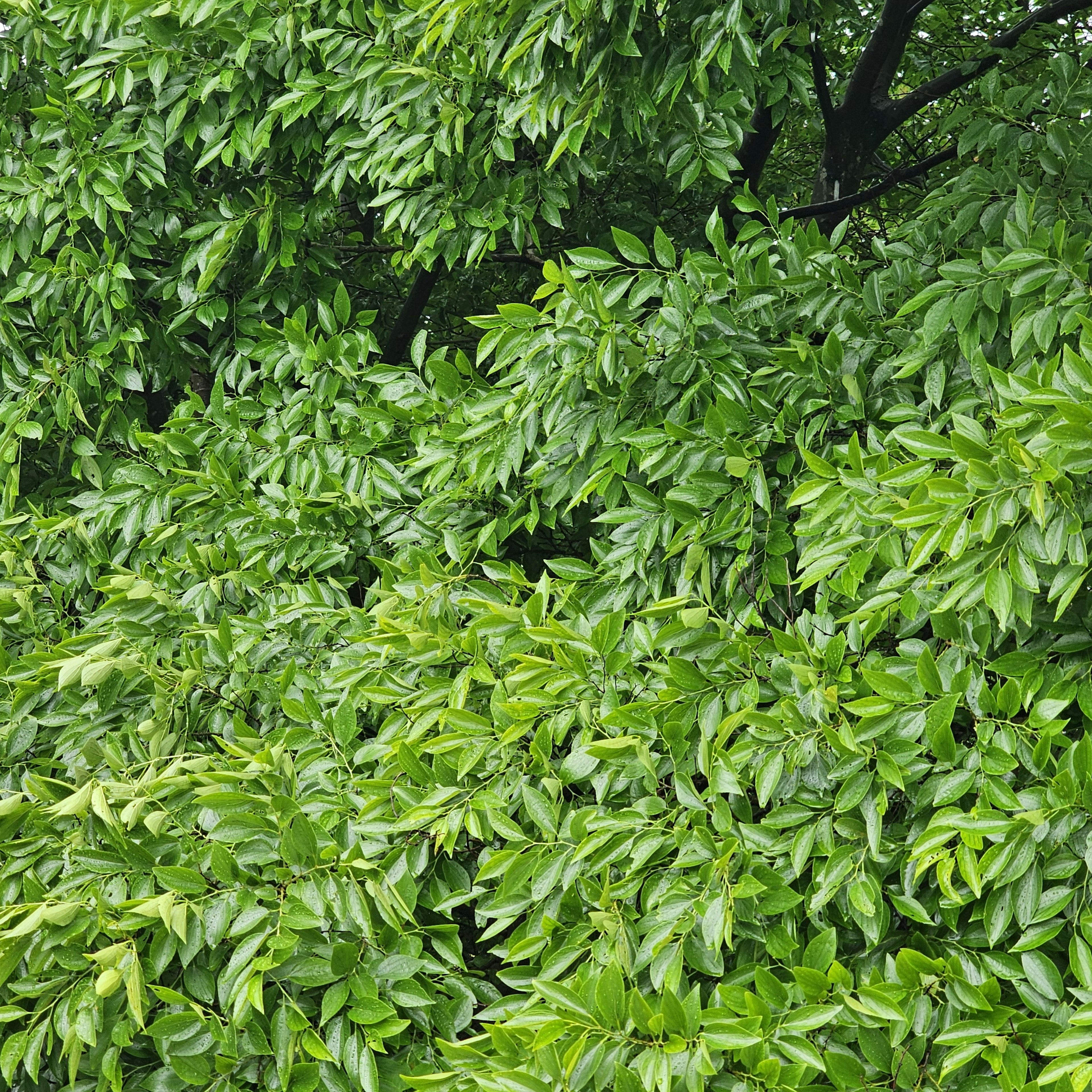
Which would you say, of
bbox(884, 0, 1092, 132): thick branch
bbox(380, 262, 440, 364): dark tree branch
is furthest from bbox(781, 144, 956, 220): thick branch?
bbox(380, 262, 440, 364): dark tree branch

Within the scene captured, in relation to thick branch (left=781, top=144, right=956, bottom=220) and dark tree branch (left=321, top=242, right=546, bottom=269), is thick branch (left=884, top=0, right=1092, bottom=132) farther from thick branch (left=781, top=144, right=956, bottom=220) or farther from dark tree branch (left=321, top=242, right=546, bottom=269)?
dark tree branch (left=321, top=242, right=546, bottom=269)

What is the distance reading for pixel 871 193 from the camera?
4223mm

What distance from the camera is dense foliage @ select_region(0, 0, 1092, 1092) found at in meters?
1.83

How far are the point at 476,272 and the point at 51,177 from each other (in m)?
1.95

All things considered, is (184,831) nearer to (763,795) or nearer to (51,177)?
(763,795)

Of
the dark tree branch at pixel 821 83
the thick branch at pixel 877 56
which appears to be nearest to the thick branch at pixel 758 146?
the dark tree branch at pixel 821 83

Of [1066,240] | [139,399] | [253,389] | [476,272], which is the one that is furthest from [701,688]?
[476,272]

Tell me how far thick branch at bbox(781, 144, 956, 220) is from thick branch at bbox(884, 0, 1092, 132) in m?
0.20

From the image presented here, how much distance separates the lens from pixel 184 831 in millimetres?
2254

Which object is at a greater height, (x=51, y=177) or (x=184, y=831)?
(x=51, y=177)

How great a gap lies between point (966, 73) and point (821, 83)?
518 millimetres

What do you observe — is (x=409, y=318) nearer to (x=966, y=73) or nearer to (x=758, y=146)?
(x=758, y=146)

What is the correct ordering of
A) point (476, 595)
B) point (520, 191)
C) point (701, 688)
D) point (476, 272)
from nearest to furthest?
point (701, 688), point (476, 595), point (520, 191), point (476, 272)

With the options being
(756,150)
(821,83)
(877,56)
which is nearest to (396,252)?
(756,150)
